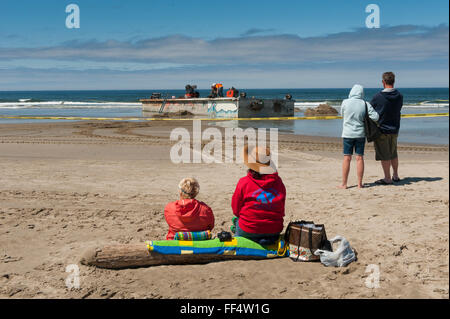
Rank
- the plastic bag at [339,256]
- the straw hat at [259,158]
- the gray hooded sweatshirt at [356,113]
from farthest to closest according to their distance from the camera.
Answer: the gray hooded sweatshirt at [356,113]
the plastic bag at [339,256]
the straw hat at [259,158]

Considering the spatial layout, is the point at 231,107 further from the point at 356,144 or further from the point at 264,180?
the point at 264,180

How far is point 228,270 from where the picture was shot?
14.3 ft

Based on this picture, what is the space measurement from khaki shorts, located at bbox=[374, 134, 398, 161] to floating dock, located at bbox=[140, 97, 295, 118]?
17407 mm

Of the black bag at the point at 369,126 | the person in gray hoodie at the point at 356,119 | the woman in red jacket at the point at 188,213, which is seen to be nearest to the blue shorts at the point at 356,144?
the person in gray hoodie at the point at 356,119

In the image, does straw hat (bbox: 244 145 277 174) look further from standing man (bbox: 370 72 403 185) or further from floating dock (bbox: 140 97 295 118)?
floating dock (bbox: 140 97 295 118)

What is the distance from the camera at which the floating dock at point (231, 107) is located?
25031 mm

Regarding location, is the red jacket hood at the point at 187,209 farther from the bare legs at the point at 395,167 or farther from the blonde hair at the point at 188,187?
the bare legs at the point at 395,167

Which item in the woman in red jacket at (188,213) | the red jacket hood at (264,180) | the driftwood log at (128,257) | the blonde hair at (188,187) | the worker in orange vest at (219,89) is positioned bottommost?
the driftwood log at (128,257)

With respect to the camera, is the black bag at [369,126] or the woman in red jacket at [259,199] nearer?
the woman in red jacket at [259,199]

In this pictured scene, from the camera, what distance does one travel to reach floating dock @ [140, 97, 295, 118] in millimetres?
25031

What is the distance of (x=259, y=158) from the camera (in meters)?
4.26

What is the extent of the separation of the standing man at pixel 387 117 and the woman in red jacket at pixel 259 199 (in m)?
3.66

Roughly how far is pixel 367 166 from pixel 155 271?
682 cm

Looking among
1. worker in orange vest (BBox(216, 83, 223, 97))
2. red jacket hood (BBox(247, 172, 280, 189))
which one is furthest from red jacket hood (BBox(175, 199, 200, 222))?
worker in orange vest (BBox(216, 83, 223, 97))
